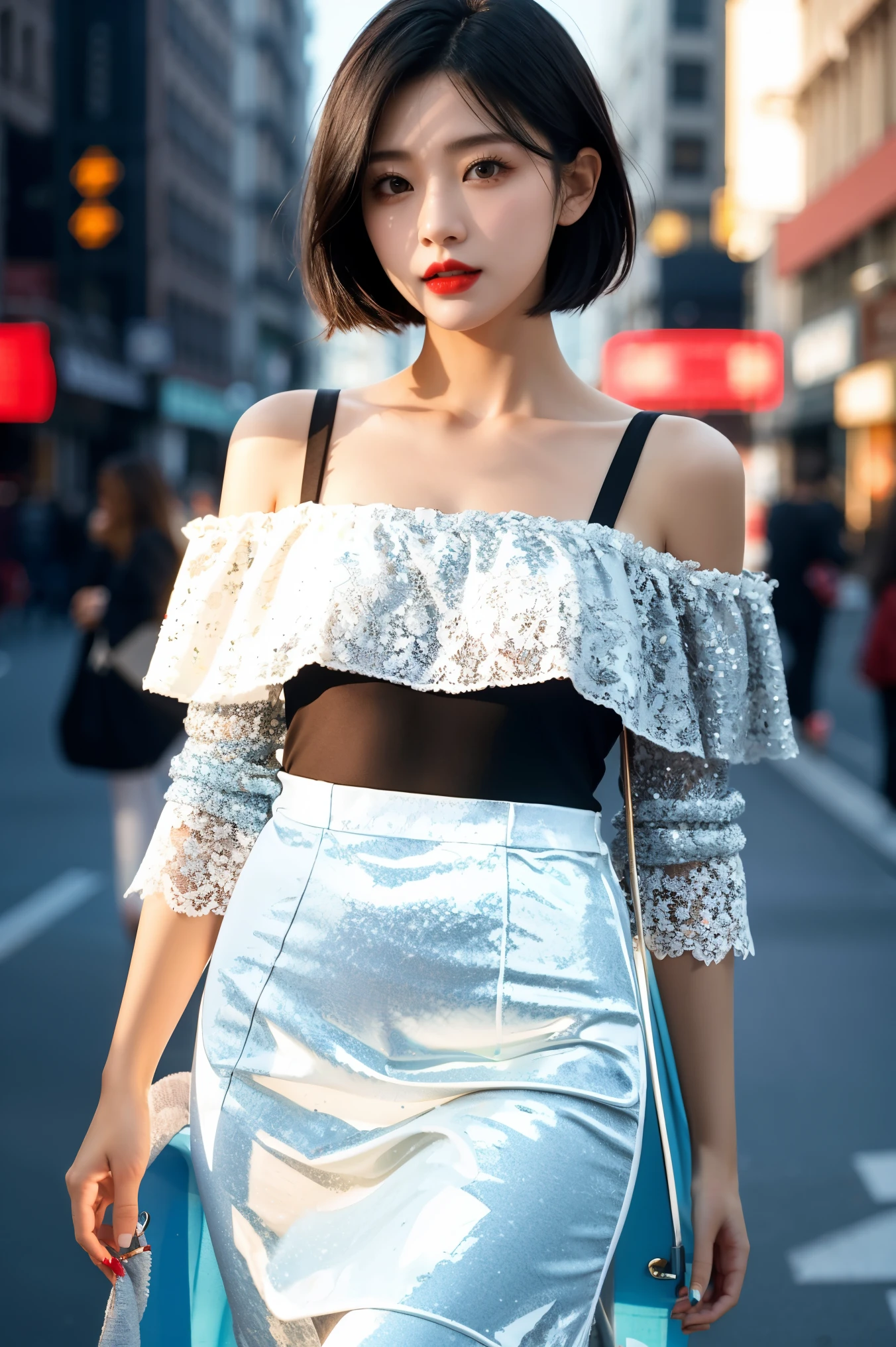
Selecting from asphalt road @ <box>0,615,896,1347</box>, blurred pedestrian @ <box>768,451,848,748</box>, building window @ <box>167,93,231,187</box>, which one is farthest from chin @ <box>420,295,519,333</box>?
building window @ <box>167,93,231,187</box>

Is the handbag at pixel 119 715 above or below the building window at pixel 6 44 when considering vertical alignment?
below

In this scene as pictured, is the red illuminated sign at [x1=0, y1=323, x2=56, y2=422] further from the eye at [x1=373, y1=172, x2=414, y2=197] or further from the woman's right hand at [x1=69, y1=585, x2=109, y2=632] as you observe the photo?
the eye at [x1=373, y1=172, x2=414, y2=197]

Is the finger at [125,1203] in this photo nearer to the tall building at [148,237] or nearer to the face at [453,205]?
the face at [453,205]

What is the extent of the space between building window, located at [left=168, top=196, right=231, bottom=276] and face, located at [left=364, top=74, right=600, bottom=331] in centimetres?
5540

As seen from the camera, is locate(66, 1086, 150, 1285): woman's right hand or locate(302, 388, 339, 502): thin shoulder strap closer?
locate(66, 1086, 150, 1285): woman's right hand

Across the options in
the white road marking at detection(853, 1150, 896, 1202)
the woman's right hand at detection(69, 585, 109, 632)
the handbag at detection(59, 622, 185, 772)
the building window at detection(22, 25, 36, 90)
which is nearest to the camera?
the white road marking at detection(853, 1150, 896, 1202)

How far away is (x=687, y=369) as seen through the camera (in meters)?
27.1

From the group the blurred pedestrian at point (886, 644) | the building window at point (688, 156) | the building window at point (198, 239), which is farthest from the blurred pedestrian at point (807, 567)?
the building window at point (688, 156)

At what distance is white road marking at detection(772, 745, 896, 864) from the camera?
8.60 meters

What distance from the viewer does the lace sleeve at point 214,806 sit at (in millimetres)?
1821

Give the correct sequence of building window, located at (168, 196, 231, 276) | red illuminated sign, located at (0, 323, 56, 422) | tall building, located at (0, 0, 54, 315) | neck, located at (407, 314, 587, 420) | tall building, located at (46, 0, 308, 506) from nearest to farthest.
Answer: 1. neck, located at (407, 314, 587, 420)
2. red illuminated sign, located at (0, 323, 56, 422)
3. tall building, located at (0, 0, 54, 315)
4. tall building, located at (46, 0, 308, 506)
5. building window, located at (168, 196, 231, 276)

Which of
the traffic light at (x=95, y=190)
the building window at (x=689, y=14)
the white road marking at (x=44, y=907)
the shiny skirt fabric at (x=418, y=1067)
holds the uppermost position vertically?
the building window at (x=689, y=14)

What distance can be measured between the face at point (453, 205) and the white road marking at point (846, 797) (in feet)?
21.7

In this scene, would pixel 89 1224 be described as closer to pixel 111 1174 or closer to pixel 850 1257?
pixel 111 1174
